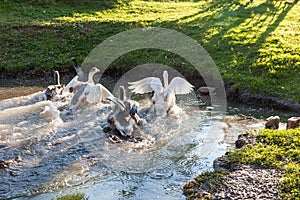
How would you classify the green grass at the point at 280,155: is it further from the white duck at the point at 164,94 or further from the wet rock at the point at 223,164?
the white duck at the point at 164,94

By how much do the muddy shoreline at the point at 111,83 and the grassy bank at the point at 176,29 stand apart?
25 cm

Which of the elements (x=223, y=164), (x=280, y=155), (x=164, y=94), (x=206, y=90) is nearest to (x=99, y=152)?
Answer: (x=223, y=164)

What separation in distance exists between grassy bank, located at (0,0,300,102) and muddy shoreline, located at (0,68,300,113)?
0.83 feet

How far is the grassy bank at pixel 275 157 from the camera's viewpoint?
7949 mm

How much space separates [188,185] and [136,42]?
42.1 ft

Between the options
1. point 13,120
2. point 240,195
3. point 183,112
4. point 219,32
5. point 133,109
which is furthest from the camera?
point 219,32

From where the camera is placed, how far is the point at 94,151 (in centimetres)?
1071

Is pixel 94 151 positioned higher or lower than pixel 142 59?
lower

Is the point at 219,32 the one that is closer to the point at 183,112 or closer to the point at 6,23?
the point at 183,112

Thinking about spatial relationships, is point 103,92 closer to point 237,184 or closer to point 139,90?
point 139,90

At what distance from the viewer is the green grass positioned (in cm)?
789

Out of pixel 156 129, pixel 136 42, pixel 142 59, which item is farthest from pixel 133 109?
pixel 136 42

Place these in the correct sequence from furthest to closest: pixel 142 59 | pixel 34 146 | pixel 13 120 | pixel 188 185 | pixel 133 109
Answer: pixel 142 59, pixel 13 120, pixel 133 109, pixel 34 146, pixel 188 185

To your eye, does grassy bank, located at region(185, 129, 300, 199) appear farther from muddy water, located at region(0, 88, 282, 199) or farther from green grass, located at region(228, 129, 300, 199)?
muddy water, located at region(0, 88, 282, 199)
